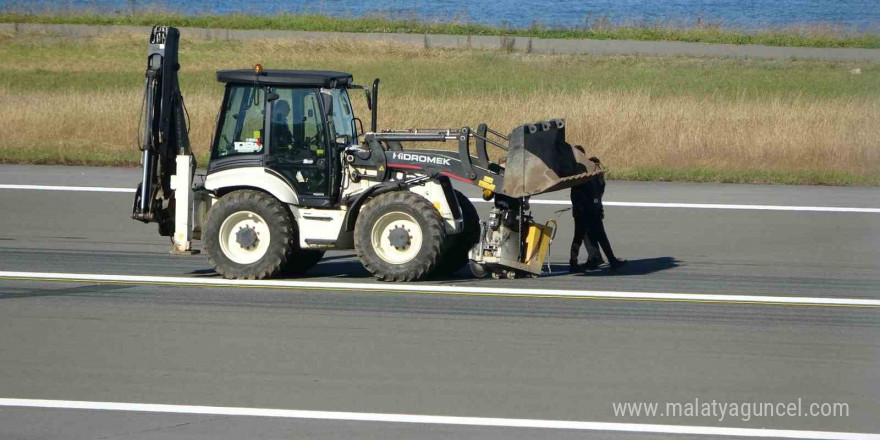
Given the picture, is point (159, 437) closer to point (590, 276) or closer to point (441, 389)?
point (441, 389)

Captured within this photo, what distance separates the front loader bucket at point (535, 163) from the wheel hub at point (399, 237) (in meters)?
1.12

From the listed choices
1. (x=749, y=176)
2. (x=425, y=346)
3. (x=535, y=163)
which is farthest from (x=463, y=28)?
(x=425, y=346)

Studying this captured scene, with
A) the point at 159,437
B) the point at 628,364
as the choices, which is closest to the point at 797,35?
the point at 628,364

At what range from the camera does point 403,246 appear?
12336 millimetres

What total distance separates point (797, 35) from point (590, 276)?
34501mm

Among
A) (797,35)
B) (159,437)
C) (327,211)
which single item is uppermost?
(797,35)

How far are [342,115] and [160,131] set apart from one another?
200 cm

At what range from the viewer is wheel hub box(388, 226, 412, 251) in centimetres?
1229

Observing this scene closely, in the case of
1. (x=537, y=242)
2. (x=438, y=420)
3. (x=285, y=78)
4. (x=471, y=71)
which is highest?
(x=471, y=71)

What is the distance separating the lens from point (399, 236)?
1230cm

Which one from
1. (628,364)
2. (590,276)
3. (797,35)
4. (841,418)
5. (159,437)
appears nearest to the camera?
(159,437)

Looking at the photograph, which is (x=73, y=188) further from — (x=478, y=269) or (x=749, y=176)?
(x=749, y=176)

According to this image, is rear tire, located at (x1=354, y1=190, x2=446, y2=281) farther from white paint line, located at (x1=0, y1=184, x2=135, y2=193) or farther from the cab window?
white paint line, located at (x1=0, y1=184, x2=135, y2=193)

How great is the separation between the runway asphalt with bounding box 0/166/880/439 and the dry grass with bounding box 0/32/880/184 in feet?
27.6
